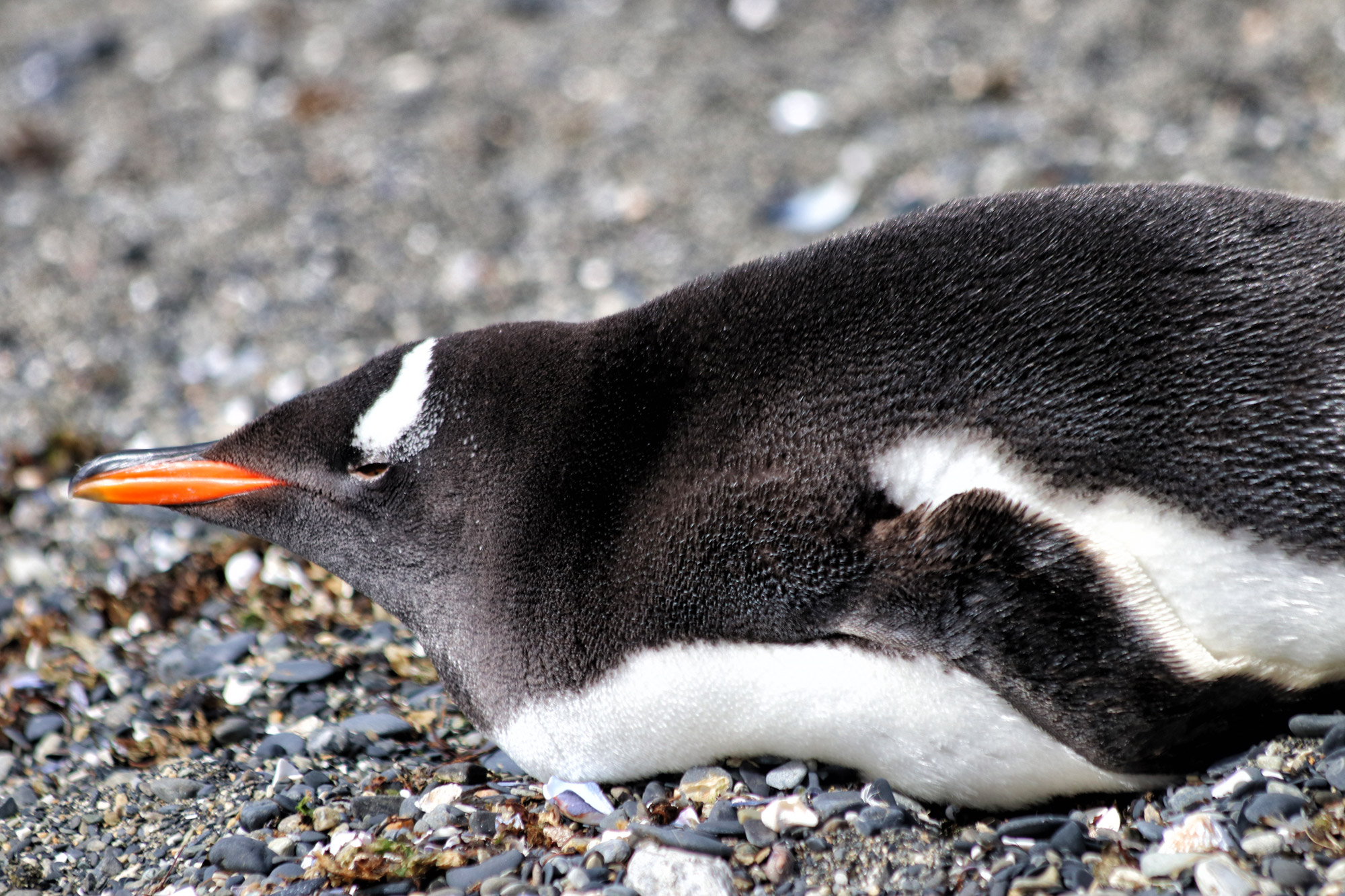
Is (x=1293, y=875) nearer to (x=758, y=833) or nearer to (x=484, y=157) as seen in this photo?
(x=758, y=833)

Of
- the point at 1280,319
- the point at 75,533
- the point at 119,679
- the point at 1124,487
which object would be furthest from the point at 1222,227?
the point at 75,533

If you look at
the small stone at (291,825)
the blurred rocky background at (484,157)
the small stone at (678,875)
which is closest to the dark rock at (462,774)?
the small stone at (291,825)

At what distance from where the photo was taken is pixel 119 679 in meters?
3.63

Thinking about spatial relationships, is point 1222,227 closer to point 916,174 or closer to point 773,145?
point 916,174

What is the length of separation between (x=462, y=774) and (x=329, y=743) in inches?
14.1

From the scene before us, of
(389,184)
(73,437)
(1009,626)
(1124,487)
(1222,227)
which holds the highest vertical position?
(389,184)

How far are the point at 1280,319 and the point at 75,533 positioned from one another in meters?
3.89

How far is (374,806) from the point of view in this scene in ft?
9.18

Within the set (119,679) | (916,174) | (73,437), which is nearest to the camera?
(119,679)

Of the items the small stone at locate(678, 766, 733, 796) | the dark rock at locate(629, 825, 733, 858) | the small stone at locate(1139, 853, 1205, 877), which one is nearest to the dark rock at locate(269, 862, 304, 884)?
the dark rock at locate(629, 825, 733, 858)

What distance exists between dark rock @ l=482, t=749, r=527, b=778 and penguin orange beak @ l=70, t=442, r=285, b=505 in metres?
0.80

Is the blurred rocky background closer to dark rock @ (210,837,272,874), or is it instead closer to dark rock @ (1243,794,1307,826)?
dark rock @ (210,837,272,874)

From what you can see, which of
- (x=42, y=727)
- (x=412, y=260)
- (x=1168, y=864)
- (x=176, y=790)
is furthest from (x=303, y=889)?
(x=412, y=260)

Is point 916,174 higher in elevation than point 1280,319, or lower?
higher
